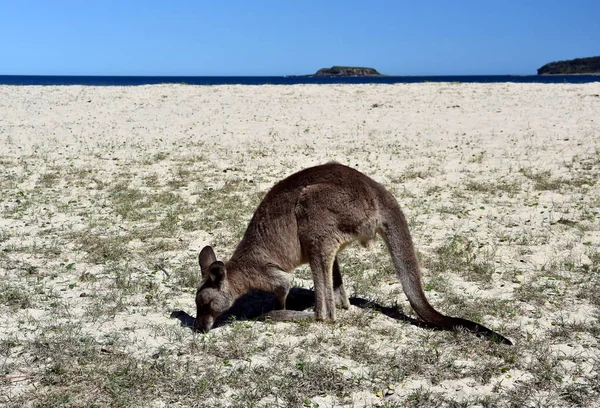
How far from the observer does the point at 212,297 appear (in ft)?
13.9

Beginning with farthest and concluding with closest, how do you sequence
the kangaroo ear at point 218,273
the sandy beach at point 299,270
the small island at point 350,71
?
the small island at point 350,71 → the kangaroo ear at point 218,273 → the sandy beach at point 299,270

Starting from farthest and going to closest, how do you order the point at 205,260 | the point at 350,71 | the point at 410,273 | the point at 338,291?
the point at 350,71, the point at 338,291, the point at 205,260, the point at 410,273

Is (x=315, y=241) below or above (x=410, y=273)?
above

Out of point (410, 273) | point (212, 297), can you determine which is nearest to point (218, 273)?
point (212, 297)

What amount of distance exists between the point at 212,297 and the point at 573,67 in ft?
378

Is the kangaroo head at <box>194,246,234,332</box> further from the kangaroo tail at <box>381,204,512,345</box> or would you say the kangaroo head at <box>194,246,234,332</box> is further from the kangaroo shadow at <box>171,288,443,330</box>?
the kangaroo tail at <box>381,204,512,345</box>

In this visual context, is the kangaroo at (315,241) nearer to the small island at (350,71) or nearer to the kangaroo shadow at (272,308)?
the kangaroo shadow at (272,308)

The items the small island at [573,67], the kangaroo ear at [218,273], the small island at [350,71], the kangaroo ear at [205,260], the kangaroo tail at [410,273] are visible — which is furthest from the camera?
the small island at [350,71]

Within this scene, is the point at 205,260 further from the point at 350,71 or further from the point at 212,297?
the point at 350,71

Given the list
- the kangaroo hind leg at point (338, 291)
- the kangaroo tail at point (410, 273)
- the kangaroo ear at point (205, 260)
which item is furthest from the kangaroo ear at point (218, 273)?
the kangaroo tail at point (410, 273)

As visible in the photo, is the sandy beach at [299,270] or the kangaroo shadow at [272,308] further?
the kangaroo shadow at [272,308]

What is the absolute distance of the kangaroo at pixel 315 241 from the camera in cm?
420

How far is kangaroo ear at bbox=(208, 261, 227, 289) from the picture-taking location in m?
4.15

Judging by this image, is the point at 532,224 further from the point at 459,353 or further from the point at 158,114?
the point at 158,114
